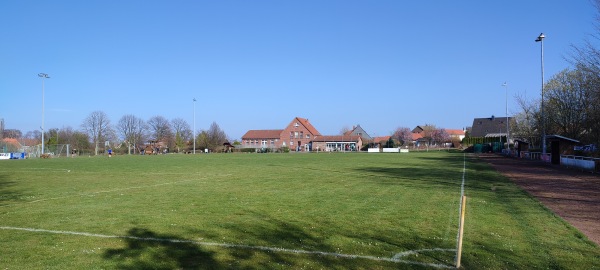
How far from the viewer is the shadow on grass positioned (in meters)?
6.46

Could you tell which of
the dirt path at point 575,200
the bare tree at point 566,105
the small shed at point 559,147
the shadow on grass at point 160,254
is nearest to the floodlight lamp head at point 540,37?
the bare tree at point 566,105

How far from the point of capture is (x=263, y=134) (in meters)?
131

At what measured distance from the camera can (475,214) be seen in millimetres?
11047

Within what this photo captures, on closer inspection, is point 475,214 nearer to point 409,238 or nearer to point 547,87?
point 409,238

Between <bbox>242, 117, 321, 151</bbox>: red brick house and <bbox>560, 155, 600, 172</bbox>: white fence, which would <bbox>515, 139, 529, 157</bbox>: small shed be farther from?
<bbox>242, 117, 321, 151</bbox>: red brick house

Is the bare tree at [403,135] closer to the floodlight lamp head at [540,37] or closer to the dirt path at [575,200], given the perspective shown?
the floodlight lamp head at [540,37]

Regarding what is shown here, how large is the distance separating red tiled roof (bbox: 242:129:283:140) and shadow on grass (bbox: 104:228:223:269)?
11870cm

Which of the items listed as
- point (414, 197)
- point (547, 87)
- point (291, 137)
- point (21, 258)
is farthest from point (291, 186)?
point (291, 137)

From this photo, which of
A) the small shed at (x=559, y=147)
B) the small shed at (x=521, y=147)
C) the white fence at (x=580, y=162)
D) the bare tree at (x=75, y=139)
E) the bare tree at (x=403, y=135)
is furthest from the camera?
the bare tree at (x=403, y=135)

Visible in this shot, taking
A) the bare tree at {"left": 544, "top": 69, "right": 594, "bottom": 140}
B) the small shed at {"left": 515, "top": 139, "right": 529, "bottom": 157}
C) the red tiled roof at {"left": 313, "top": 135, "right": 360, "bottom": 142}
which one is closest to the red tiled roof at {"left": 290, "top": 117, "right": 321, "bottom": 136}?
the red tiled roof at {"left": 313, "top": 135, "right": 360, "bottom": 142}

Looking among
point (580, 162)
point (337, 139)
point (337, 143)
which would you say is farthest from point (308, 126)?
point (580, 162)

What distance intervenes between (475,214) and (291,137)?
11269 centimetres

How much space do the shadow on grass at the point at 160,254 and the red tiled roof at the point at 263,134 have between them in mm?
118699

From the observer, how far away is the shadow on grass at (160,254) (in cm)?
646
